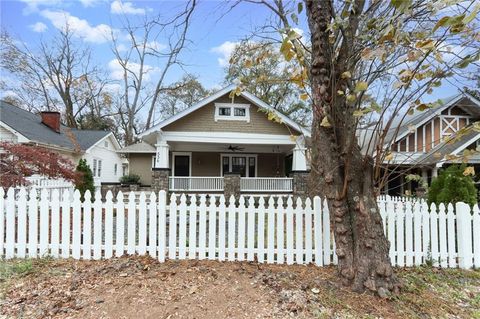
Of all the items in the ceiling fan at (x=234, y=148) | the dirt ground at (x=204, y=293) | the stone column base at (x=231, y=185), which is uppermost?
the ceiling fan at (x=234, y=148)

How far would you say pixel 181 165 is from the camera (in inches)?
664

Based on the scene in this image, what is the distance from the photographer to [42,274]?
159 inches

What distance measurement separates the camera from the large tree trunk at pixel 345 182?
3.60 meters

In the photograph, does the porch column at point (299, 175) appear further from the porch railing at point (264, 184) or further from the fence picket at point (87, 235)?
the fence picket at point (87, 235)

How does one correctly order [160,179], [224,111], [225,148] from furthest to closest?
[225,148], [224,111], [160,179]

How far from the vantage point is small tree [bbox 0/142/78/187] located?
7.08 meters

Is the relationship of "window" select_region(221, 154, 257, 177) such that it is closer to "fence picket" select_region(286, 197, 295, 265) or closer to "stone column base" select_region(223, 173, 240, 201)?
"stone column base" select_region(223, 173, 240, 201)

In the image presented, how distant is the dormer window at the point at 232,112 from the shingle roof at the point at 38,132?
8622mm

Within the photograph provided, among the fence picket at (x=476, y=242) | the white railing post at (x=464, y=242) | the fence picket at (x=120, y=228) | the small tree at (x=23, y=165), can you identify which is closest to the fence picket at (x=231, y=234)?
the fence picket at (x=120, y=228)

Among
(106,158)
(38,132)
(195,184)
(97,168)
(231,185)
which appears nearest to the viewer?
(231,185)

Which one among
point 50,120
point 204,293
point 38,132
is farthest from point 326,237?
point 50,120

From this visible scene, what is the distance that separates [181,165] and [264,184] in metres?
5.30

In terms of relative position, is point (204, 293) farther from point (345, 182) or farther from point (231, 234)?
point (345, 182)

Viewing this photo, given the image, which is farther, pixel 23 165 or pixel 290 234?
pixel 23 165
